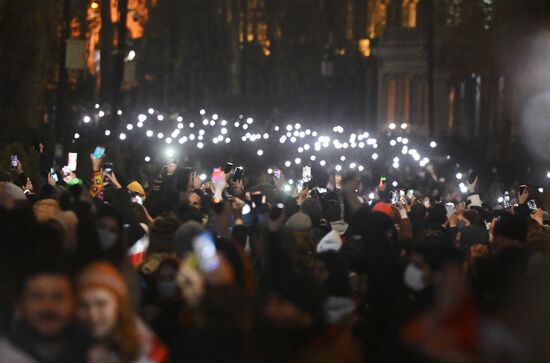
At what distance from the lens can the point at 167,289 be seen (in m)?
10.5

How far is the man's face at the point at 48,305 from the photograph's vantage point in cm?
798

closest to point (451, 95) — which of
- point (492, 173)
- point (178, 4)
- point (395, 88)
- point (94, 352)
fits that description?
point (395, 88)

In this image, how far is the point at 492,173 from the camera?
40750 mm

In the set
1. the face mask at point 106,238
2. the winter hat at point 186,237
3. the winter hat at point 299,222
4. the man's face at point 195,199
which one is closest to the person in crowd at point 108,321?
the face mask at point 106,238

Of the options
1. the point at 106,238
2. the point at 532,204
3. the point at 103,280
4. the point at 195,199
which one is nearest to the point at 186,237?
the point at 106,238

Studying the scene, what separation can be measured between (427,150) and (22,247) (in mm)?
39641

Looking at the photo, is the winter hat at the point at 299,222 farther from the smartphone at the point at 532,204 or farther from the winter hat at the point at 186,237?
the smartphone at the point at 532,204

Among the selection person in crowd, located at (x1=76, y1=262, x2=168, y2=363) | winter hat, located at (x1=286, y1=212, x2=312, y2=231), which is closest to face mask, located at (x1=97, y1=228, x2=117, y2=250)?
person in crowd, located at (x1=76, y1=262, x2=168, y2=363)

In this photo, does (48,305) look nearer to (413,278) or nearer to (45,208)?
(413,278)

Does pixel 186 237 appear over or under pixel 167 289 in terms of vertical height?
over

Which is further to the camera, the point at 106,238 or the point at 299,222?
the point at 299,222

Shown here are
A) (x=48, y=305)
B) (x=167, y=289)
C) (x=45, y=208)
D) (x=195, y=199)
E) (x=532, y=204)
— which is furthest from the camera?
(x=532, y=204)

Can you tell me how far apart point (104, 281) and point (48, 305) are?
15.3 inches

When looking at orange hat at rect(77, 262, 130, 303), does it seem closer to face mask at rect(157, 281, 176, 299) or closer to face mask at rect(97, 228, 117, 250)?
face mask at rect(97, 228, 117, 250)
